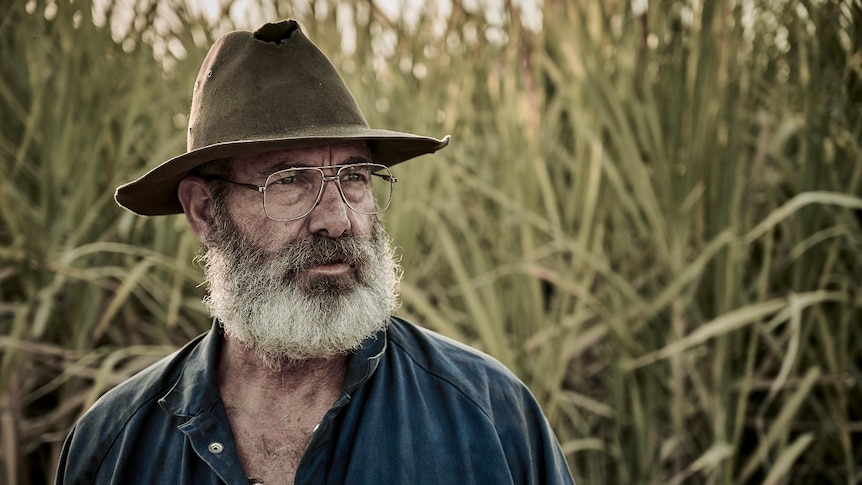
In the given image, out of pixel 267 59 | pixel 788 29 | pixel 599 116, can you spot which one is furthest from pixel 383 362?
pixel 788 29

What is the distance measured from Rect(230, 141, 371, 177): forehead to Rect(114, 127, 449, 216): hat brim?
3cm

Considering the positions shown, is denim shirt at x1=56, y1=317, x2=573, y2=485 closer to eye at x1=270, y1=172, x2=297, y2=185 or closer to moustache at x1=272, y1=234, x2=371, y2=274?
moustache at x1=272, y1=234, x2=371, y2=274

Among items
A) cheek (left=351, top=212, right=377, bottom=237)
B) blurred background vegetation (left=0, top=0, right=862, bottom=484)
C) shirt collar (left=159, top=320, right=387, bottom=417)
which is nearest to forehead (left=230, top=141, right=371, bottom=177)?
cheek (left=351, top=212, right=377, bottom=237)

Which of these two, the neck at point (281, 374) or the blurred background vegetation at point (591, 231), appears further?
the blurred background vegetation at point (591, 231)

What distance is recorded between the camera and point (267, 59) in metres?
1.75

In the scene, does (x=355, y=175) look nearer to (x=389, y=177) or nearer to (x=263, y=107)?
(x=389, y=177)

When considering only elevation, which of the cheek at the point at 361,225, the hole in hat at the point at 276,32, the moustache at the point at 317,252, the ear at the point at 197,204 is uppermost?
the hole in hat at the point at 276,32

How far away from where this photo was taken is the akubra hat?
65.3 inches

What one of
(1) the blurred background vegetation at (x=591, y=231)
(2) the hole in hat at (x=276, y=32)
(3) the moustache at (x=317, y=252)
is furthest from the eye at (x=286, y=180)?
(1) the blurred background vegetation at (x=591, y=231)

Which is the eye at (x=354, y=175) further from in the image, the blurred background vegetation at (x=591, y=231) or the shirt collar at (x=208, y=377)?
the blurred background vegetation at (x=591, y=231)

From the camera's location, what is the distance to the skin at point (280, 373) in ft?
5.47

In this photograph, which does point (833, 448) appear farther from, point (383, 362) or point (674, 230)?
point (383, 362)

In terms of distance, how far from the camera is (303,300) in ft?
5.60

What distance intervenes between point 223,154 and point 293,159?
13 centimetres
